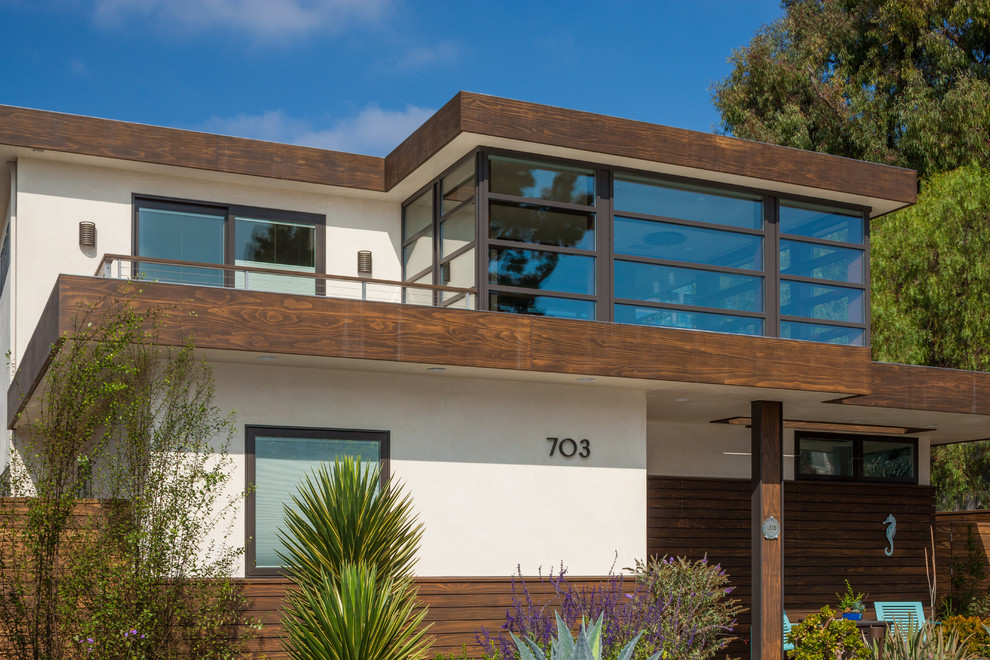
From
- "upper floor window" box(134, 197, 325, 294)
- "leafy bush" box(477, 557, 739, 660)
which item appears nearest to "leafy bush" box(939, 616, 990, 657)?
"leafy bush" box(477, 557, 739, 660)

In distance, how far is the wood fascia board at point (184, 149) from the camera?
12367 mm

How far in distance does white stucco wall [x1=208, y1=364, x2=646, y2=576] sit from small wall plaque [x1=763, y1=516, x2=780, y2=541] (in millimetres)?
1665

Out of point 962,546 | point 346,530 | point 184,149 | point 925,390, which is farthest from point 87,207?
point 962,546

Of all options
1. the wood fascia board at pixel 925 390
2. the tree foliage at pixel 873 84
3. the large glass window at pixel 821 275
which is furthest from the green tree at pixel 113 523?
the tree foliage at pixel 873 84

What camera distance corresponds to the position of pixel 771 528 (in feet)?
42.8

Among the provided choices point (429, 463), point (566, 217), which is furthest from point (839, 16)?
point (429, 463)

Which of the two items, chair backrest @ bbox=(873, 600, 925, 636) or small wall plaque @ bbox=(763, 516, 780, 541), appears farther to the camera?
chair backrest @ bbox=(873, 600, 925, 636)

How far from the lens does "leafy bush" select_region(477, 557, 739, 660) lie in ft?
33.2

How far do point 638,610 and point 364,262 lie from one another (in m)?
5.89

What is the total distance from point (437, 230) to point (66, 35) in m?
40.2

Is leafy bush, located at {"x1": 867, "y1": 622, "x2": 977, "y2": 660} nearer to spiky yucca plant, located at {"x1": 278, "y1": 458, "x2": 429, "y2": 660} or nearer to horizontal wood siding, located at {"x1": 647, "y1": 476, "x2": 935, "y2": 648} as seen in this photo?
spiky yucca plant, located at {"x1": 278, "y1": 458, "x2": 429, "y2": 660}

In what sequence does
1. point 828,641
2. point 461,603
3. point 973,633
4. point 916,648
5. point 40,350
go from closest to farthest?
point 916,648 → point 40,350 → point 828,641 → point 461,603 → point 973,633

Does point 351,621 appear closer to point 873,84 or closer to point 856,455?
point 856,455

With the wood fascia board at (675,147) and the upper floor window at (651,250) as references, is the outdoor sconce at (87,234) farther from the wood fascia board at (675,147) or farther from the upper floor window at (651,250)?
the wood fascia board at (675,147)
